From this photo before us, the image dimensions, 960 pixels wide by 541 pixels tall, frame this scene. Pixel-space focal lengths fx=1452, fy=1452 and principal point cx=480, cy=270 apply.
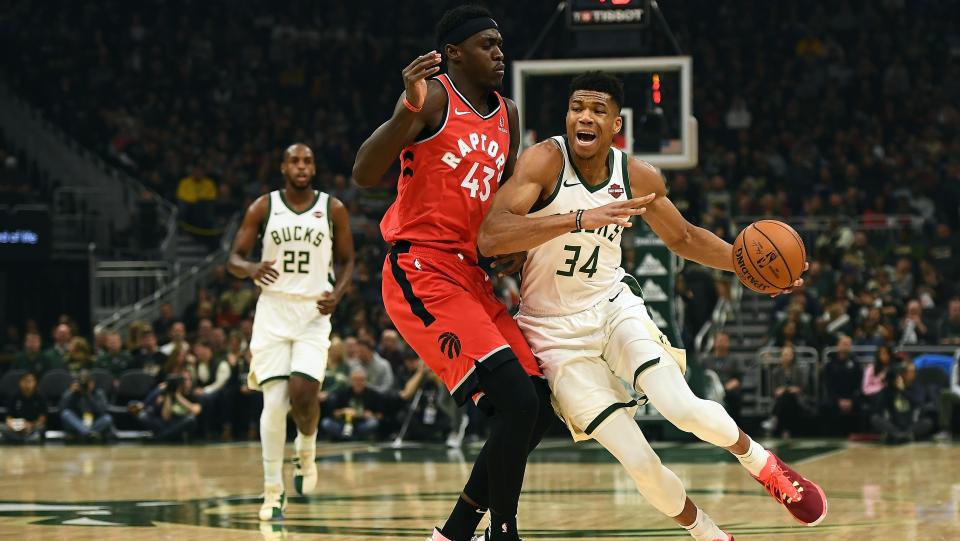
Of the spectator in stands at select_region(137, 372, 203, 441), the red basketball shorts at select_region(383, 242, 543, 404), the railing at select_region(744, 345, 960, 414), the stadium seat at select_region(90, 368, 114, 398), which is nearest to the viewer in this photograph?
the red basketball shorts at select_region(383, 242, 543, 404)

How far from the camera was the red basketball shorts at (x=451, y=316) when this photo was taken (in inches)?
232

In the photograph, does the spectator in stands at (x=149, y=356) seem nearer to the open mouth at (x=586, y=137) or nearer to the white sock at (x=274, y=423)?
the white sock at (x=274, y=423)

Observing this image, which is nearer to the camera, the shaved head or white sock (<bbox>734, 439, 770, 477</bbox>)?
white sock (<bbox>734, 439, 770, 477</bbox>)

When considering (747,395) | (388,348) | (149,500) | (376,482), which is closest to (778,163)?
(747,395)

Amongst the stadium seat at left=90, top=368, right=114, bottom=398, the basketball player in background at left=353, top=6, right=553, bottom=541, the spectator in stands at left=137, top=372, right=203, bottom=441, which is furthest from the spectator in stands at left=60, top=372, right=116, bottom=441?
the basketball player in background at left=353, top=6, right=553, bottom=541

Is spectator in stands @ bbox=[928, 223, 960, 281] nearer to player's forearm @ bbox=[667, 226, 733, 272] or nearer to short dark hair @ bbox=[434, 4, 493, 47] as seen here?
player's forearm @ bbox=[667, 226, 733, 272]

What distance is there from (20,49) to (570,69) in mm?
14828

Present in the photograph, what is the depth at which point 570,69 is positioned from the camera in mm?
14195

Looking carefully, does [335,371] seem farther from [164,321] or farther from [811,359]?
[811,359]

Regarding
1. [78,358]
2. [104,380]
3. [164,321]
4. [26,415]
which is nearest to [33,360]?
[78,358]

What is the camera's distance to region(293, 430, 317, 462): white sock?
30.5ft

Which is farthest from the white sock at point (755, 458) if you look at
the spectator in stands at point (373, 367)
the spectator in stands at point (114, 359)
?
the spectator in stands at point (114, 359)

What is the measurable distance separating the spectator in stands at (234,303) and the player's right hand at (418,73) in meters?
13.5

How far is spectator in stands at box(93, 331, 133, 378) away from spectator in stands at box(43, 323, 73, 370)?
527 mm
